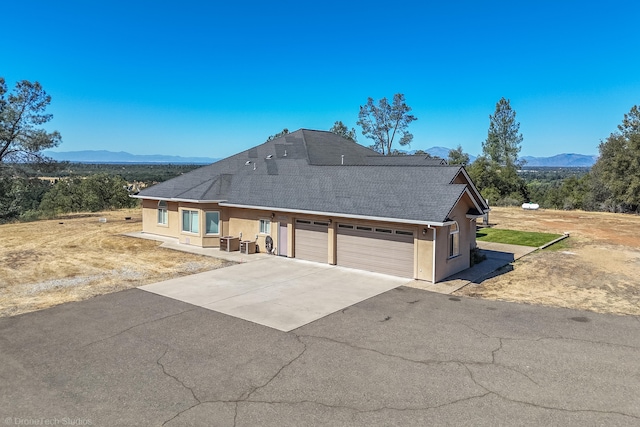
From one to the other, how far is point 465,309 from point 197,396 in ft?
26.6

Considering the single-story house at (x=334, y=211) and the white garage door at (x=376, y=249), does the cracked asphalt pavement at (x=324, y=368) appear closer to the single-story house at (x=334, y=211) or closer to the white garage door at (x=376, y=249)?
the white garage door at (x=376, y=249)

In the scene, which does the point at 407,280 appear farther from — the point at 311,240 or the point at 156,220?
the point at 156,220

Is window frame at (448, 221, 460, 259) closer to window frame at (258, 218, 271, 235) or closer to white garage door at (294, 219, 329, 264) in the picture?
white garage door at (294, 219, 329, 264)

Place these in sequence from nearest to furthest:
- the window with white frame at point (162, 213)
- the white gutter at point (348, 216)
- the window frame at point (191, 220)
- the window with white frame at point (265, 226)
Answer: the white gutter at point (348, 216)
the window with white frame at point (265, 226)
the window frame at point (191, 220)
the window with white frame at point (162, 213)

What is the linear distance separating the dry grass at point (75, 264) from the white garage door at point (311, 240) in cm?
343

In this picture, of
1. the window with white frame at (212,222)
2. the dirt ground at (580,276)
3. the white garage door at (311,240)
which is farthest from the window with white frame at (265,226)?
the dirt ground at (580,276)

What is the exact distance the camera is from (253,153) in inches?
1099

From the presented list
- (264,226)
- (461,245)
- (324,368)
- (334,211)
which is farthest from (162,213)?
(324,368)

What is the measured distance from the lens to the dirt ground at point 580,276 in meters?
13.2

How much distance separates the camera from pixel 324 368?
8.41m

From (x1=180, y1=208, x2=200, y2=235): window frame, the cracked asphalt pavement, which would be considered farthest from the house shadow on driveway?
(x1=180, y1=208, x2=200, y2=235): window frame

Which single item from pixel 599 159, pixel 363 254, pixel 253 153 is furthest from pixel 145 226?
pixel 599 159

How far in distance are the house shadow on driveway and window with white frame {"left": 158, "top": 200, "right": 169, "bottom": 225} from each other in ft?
53.0

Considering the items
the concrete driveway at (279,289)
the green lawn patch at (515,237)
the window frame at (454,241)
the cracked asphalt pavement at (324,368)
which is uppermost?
the window frame at (454,241)
